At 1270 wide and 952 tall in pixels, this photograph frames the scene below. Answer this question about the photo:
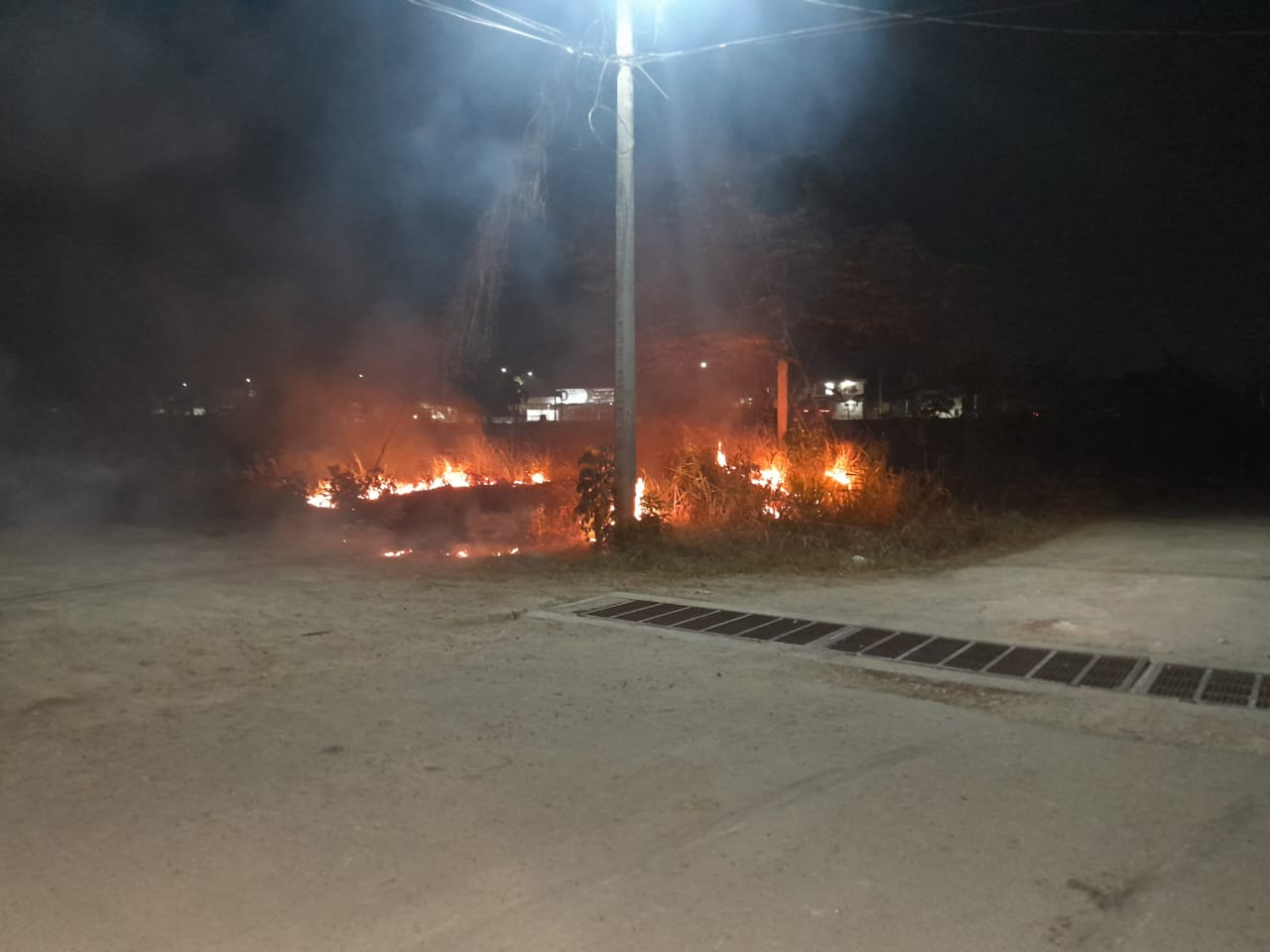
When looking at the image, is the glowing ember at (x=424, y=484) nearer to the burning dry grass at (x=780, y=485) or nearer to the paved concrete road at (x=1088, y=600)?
the burning dry grass at (x=780, y=485)

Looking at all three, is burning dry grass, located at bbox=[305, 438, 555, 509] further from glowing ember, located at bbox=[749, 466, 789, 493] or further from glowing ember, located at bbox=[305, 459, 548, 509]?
glowing ember, located at bbox=[749, 466, 789, 493]

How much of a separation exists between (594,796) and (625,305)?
830 cm

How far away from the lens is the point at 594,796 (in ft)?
15.5

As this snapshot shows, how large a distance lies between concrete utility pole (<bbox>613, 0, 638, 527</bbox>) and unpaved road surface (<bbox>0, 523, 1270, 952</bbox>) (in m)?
3.93

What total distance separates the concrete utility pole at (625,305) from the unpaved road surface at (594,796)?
393cm

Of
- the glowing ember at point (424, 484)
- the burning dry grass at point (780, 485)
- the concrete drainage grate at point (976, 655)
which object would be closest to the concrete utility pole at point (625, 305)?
the burning dry grass at point (780, 485)

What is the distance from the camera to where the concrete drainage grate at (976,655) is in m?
6.40

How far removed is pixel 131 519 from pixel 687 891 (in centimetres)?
1607

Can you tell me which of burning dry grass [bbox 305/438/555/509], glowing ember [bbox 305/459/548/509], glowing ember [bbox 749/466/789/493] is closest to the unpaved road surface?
glowing ember [bbox 749/466/789/493]

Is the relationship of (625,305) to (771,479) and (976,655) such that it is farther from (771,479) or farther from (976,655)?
(976,655)

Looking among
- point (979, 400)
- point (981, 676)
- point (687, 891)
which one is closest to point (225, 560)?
point (981, 676)

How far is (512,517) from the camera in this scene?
15.1 meters

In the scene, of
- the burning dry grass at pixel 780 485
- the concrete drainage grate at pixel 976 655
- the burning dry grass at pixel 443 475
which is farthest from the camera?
the burning dry grass at pixel 443 475

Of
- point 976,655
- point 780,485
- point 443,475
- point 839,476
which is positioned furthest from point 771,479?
point 976,655
